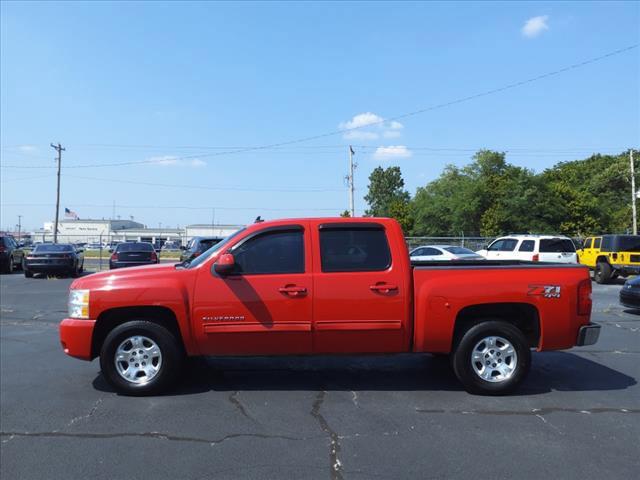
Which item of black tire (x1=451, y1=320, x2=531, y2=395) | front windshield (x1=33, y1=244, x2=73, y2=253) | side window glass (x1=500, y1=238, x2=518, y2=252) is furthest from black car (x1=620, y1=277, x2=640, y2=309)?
front windshield (x1=33, y1=244, x2=73, y2=253)

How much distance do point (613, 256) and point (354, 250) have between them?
1715 centimetres

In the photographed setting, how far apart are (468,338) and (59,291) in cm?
1430

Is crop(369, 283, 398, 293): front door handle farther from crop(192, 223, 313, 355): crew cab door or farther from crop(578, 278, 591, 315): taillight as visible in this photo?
crop(578, 278, 591, 315): taillight

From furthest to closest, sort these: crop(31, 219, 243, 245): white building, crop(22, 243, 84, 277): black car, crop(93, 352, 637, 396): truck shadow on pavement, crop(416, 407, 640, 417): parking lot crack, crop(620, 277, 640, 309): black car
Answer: crop(31, 219, 243, 245): white building < crop(22, 243, 84, 277): black car < crop(620, 277, 640, 309): black car < crop(93, 352, 637, 396): truck shadow on pavement < crop(416, 407, 640, 417): parking lot crack

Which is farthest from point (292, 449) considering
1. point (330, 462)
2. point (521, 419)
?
point (521, 419)

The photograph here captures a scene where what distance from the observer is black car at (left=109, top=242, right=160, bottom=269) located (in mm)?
22453

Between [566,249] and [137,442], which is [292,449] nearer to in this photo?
[137,442]

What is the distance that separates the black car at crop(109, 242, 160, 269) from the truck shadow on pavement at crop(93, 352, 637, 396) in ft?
55.8

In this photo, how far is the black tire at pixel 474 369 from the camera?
5.27 metres

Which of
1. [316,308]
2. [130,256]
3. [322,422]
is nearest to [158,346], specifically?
[316,308]

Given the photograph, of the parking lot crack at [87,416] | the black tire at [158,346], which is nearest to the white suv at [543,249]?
the black tire at [158,346]

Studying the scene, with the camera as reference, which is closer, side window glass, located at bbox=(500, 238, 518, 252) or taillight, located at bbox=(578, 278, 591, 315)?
taillight, located at bbox=(578, 278, 591, 315)

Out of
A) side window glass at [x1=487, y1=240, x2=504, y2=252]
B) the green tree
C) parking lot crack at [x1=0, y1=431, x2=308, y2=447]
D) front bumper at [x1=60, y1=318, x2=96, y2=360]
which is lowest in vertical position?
parking lot crack at [x1=0, y1=431, x2=308, y2=447]

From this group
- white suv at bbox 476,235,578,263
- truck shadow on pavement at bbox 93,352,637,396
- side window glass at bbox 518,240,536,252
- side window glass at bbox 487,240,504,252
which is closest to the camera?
truck shadow on pavement at bbox 93,352,637,396
